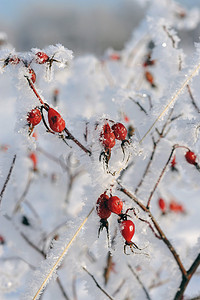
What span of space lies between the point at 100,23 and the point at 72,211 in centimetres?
1155

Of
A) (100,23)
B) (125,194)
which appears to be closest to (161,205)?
(125,194)

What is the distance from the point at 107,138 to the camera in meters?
→ 0.65

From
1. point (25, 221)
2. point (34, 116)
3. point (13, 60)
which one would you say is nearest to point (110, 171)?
point (34, 116)

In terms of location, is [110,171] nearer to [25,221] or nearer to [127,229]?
[127,229]

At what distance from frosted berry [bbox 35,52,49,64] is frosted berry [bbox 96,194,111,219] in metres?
0.31

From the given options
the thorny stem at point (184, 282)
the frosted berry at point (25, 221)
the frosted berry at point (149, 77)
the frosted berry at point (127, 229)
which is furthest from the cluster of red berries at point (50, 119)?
the frosted berry at point (149, 77)

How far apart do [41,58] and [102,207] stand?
0.33m

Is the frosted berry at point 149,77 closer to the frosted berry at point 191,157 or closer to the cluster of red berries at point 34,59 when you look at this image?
the frosted berry at point 191,157

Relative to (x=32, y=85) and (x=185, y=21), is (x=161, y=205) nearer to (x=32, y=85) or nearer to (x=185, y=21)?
(x=32, y=85)

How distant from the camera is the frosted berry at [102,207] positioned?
647 mm

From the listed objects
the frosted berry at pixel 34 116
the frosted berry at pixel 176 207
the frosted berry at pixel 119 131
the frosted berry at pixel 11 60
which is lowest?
the frosted berry at pixel 34 116

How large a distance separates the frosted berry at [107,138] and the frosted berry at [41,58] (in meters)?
0.19

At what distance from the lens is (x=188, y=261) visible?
2.93 ft

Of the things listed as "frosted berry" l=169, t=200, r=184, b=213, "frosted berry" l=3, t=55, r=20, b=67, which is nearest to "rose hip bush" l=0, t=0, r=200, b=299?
"frosted berry" l=3, t=55, r=20, b=67
